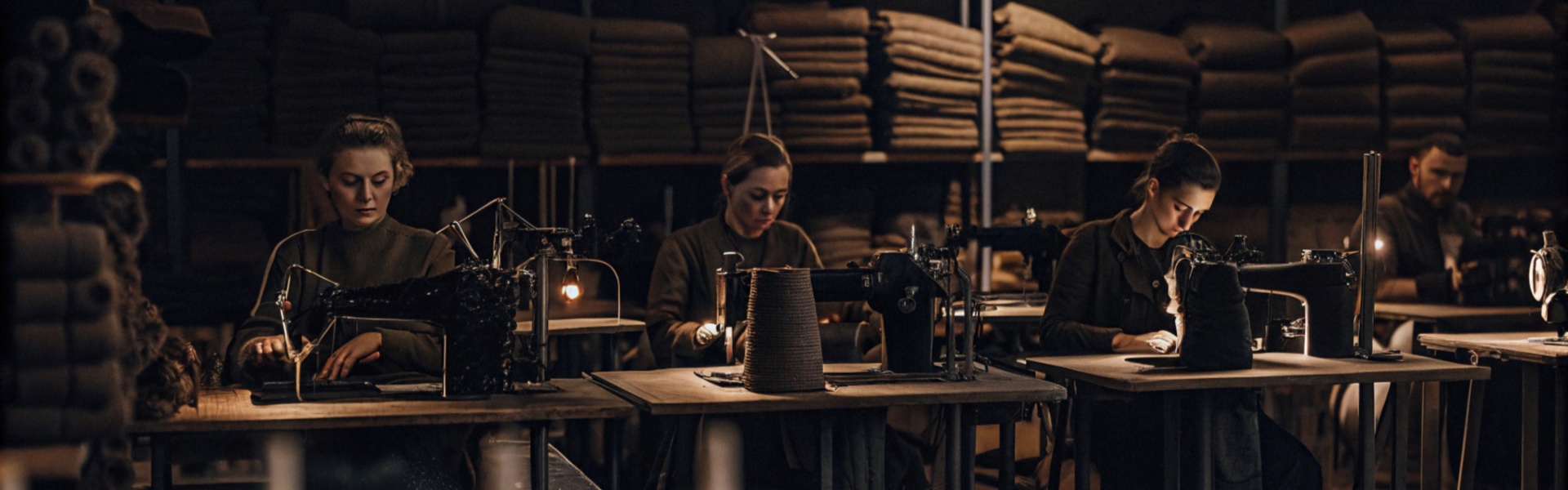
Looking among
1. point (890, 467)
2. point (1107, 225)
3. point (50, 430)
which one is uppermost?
point (1107, 225)

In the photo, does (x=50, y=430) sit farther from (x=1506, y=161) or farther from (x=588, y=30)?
(x=1506, y=161)

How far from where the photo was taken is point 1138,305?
14.2ft

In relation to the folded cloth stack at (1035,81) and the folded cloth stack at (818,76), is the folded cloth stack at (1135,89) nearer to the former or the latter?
the folded cloth stack at (1035,81)

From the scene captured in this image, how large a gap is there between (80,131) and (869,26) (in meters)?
4.27

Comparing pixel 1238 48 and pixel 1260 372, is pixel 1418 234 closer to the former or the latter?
pixel 1238 48

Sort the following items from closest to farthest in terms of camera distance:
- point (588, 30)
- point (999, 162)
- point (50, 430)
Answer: point (50, 430)
point (588, 30)
point (999, 162)

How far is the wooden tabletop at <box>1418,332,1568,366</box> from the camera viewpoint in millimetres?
4082

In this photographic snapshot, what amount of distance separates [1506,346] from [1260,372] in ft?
3.41

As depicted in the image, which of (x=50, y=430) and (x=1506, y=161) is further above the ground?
(x=1506, y=161)

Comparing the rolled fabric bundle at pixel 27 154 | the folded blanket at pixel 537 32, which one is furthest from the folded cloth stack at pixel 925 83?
the rolled fabric bundle at pixel 27 154

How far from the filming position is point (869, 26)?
20.7 feet

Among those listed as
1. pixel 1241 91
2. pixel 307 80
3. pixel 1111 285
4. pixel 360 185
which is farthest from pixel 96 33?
pixel 1241 91

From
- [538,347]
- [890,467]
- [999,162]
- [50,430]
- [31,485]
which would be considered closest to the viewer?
[50,430]

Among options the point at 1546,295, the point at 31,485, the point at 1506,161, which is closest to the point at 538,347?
the point at 31,485
